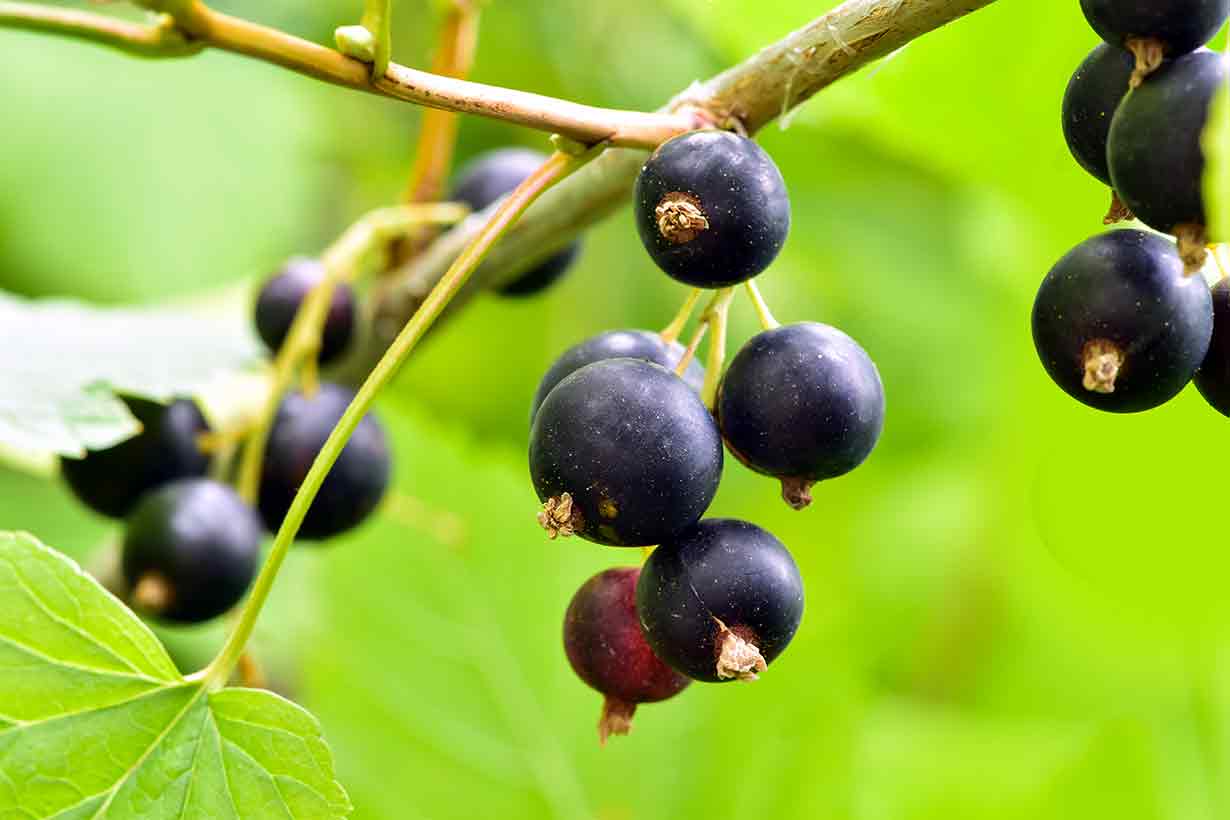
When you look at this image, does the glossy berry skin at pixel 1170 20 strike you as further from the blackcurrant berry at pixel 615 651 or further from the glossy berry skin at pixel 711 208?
the blackcurrant berry at pixel 615 651

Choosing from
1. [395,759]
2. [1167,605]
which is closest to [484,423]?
[395,759]

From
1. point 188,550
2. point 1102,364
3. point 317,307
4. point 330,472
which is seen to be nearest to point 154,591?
point 188,550

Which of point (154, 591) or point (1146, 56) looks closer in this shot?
point (1146, 56)

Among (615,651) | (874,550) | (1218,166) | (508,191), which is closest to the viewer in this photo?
(1218,166)

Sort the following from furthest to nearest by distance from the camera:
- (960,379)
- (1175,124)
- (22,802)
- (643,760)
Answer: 1. (960,379)
2. (643,760)
3. (22,802)
4. (1175,124)

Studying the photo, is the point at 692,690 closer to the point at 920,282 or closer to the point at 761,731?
the point at 761,731

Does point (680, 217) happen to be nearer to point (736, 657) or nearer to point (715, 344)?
point (715, 344)
